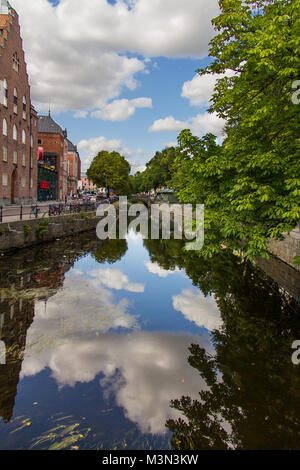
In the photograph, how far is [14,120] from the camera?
3912 cm

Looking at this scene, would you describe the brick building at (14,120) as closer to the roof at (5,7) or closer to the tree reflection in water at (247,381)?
the roof at (5,7)

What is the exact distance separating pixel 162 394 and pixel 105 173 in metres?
73.2

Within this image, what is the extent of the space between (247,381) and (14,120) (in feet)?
135

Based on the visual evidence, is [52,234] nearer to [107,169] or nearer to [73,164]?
[107,169]

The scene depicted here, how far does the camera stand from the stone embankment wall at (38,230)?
1977cm

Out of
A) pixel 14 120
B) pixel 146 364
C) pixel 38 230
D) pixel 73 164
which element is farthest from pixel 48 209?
pixel 73 164

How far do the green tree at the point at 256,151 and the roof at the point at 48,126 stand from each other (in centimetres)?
6698

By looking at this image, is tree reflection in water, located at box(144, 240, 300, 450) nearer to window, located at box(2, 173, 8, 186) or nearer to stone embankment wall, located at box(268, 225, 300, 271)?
stone embankment wall, located at box(268, 225, 300, 271)

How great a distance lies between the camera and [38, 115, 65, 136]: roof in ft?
236

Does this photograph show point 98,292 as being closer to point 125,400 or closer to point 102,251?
point 125,400

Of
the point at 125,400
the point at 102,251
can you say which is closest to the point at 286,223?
the point at 125,400

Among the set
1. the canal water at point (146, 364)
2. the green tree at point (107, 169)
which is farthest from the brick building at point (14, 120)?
the green tree at point (107, 169)

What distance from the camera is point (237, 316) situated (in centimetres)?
1210

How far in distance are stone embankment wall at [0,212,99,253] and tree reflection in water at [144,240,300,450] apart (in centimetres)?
1303
